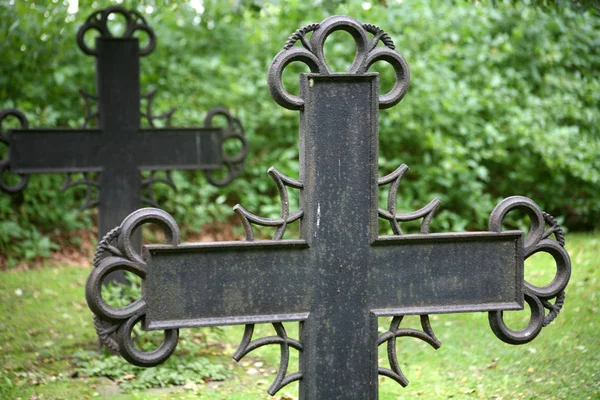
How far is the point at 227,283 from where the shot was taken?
2.66m

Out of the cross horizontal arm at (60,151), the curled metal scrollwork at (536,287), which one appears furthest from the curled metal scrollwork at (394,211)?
the cross horizontal arm at (60,151)

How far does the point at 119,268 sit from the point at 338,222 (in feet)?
2.47

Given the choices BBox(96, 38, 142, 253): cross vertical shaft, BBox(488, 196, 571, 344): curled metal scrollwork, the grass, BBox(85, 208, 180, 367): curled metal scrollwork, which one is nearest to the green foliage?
the grass

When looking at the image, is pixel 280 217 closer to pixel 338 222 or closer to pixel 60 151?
pixel 338 222

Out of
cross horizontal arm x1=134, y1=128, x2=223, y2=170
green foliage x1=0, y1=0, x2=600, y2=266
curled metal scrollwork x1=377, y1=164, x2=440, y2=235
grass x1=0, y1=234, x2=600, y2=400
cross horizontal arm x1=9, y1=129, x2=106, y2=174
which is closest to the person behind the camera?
curled metal scrollwork x1=377, y1=164, x2=440, y2=235

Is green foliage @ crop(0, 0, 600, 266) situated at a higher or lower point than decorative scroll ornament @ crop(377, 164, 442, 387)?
higher

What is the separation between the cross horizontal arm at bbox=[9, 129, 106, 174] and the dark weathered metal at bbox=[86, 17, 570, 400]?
9.10 feet

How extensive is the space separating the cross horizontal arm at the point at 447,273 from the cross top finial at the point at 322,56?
1.75 feet

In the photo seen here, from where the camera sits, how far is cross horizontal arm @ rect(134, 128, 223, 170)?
5.29 m

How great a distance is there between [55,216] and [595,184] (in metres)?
5.71

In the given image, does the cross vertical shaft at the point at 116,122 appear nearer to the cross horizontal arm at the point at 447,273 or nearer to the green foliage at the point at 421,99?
the cross horizontal arm at the point at 447,273

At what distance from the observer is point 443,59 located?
28.5ft

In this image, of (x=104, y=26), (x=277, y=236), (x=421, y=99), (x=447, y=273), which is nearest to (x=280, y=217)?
(x=277, y=236)

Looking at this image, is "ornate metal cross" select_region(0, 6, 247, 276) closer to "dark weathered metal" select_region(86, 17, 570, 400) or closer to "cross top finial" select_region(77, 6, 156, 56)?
"cross top finial" select_region(77, 6, 156, 56)
